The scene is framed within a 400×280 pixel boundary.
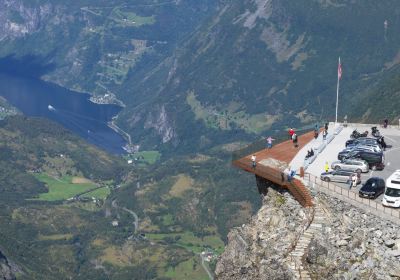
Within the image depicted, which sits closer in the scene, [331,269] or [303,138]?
[331,269]

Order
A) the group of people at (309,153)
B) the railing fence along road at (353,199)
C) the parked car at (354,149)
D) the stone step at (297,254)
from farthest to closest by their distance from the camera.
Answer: the group of people at (309,153) → the parked car at (354,149) → the railing fence along road at (353,199) → the stone step at (297,254)

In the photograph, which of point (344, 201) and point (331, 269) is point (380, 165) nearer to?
point (344, 201)

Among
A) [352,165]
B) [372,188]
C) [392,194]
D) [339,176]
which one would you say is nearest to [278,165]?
[352,165]

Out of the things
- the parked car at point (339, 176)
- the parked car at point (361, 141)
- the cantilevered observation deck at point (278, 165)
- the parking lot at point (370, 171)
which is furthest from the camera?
the parked car at point (361, 141)

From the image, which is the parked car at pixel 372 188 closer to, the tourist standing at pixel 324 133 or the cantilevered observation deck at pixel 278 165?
the cantilevered observation deck at pixel 278 165

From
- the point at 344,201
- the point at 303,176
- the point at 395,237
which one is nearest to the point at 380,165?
the point at 303,176

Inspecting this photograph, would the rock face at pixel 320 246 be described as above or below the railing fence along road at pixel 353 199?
below

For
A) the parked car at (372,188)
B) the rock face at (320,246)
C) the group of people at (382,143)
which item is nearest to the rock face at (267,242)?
the rock face at (320,246)
